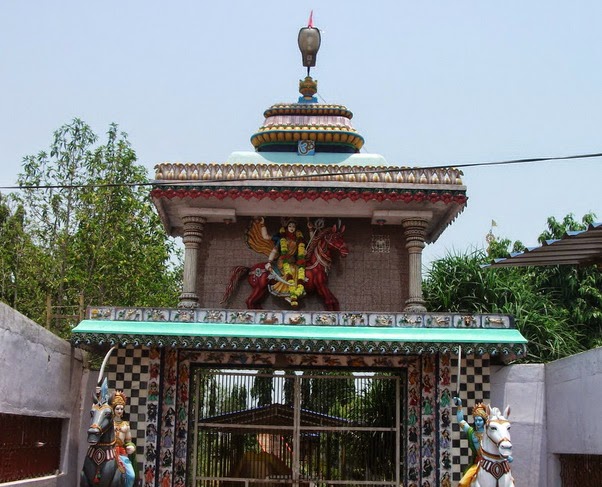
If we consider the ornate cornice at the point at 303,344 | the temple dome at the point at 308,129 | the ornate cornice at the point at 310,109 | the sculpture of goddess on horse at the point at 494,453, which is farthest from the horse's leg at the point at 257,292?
the sculpture of goddess on horse at the point at 494,453

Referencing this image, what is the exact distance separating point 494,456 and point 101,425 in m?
4.79

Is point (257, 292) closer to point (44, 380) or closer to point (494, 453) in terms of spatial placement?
point (44, 380)

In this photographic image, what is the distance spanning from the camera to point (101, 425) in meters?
11.0

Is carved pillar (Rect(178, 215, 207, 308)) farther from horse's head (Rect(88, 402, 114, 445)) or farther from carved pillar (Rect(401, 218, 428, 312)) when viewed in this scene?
horse's head (Rect(88, 402, 114, 445))

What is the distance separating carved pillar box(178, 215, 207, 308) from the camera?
50.2ft

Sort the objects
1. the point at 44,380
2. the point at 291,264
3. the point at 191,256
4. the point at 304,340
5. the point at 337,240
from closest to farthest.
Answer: the point at 44,380, the point at 304,340, the point at 191,256, the point at 291,264, the point at 337,240

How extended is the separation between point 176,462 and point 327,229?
15.6ft

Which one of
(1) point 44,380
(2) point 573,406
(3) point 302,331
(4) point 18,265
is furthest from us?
(4) point 18,265

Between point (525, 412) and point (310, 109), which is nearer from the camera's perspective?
point (525, 412)

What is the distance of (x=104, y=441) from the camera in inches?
443

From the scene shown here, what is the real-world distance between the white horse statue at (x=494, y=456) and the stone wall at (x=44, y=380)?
5946 millimetres

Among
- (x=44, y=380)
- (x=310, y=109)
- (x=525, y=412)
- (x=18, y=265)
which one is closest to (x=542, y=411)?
(x=525, y=412)

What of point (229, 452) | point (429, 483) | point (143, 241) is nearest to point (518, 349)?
point (429, 483)

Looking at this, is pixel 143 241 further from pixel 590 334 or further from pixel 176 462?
pixel 590 334
